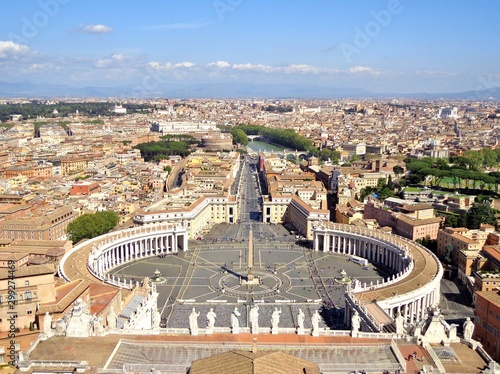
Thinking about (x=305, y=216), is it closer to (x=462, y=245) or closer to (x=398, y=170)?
(x=462, y=245)

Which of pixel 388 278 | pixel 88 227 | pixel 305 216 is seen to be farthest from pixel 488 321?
pixel 88 227

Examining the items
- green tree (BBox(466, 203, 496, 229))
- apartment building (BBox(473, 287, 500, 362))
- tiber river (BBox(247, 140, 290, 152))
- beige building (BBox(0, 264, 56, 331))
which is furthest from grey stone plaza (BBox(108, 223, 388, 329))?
tiber river (BBox(247, 140, 290, 152))

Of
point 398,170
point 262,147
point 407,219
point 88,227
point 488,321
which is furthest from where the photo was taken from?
point 262,147

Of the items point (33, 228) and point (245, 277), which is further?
point (33, 228)

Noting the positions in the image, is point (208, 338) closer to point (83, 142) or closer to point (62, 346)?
point (62, 346)

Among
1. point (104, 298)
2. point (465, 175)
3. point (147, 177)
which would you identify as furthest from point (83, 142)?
point (104, 298)

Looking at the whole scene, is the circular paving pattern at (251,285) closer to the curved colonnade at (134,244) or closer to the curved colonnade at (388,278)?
the curved colonnade at (388,278)

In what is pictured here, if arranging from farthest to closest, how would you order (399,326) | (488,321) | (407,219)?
(407,219) → (488,321) → (399,326)
